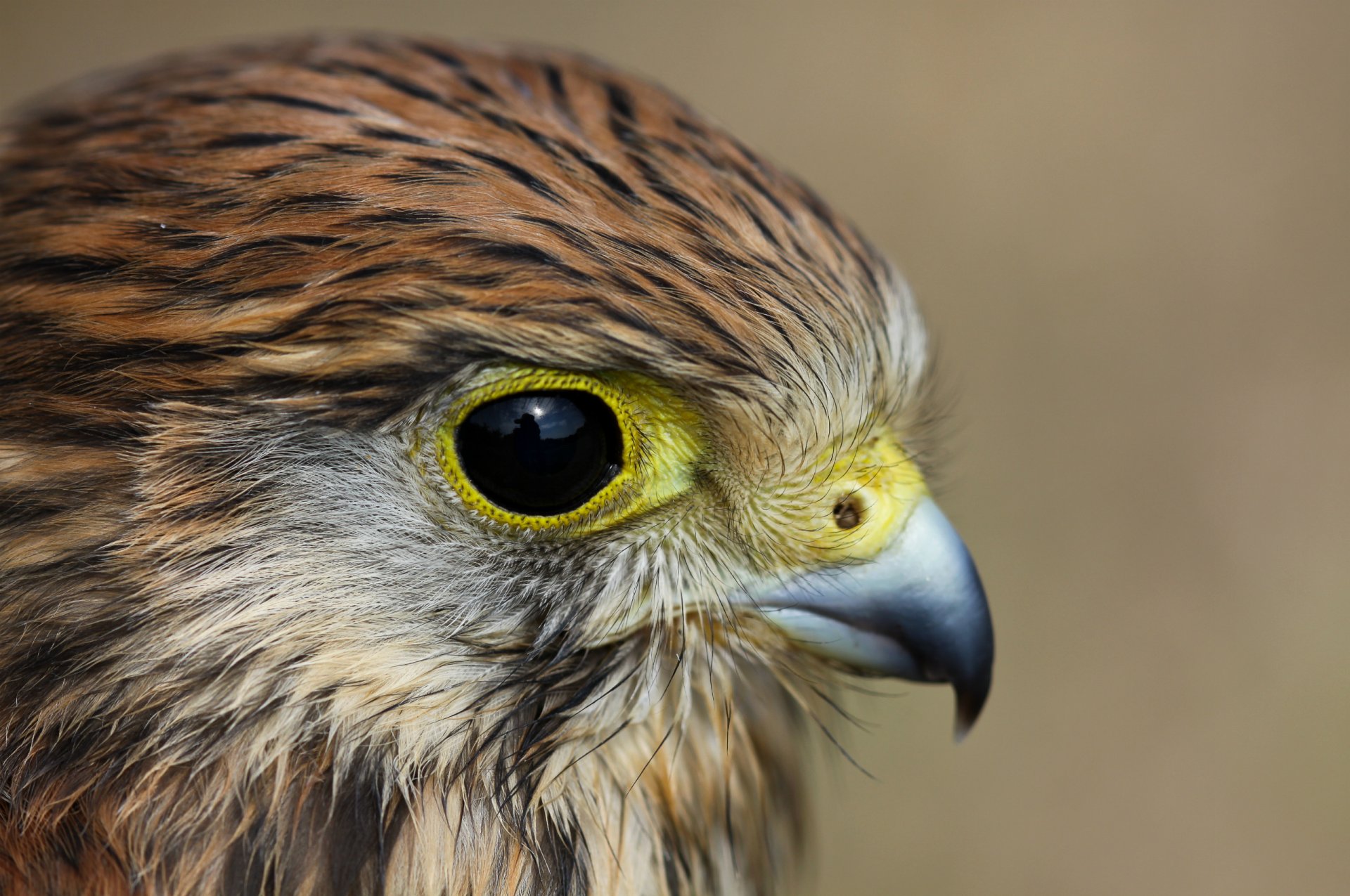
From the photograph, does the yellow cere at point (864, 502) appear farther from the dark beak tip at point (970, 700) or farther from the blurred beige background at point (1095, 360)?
the blurred beige background at point (1095, 360)

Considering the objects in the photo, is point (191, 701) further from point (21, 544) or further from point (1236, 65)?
point (1236, 65)

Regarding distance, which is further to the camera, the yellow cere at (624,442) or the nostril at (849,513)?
the nostril at (849,513)

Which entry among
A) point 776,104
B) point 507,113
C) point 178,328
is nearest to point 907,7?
point 776,104

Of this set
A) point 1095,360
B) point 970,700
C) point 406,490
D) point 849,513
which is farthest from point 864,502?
point 1095,360

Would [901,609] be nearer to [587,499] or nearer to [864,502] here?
[864,502]

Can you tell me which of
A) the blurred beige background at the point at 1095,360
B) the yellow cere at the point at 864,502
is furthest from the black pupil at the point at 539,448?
the blurred beige background at the point at 1095,360

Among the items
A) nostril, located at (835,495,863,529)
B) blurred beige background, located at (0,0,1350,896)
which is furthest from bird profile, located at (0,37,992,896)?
blurred beige background, located at (0,0,1350,896)

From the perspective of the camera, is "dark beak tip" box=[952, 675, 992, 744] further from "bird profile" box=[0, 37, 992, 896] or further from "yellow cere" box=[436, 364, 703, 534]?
"yellow cere" box=[436, 364, 703, 534]
